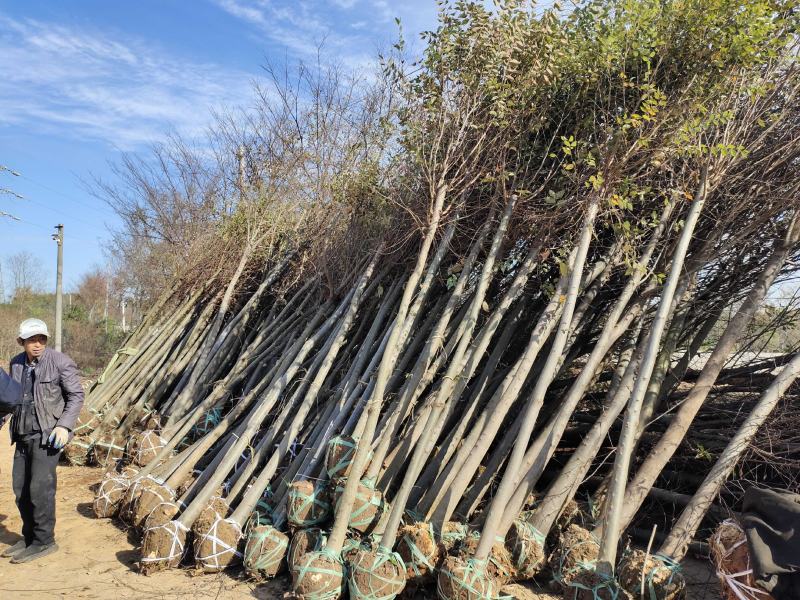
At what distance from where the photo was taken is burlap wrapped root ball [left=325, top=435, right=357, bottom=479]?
4.43 metres

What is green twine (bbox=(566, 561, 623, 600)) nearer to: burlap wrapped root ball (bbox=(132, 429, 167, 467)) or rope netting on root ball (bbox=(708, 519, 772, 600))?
rope netting on root ball (bbox=(708, 519, 772, 600))

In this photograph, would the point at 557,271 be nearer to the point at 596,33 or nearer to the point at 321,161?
the point at 596,33

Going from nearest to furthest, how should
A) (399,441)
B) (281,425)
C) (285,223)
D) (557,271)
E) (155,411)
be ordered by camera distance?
1. (399,441)
2. (281,425)
3. (557,271)
4. (155,411)
5. (285,223)

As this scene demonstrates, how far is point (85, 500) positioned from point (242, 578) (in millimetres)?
2572

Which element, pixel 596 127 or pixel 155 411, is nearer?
pixel 596 127

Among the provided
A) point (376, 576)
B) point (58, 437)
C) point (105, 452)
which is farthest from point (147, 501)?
point (105, 452)

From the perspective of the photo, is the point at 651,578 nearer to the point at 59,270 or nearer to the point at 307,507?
the point at 307,507

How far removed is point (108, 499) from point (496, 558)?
3523 mm

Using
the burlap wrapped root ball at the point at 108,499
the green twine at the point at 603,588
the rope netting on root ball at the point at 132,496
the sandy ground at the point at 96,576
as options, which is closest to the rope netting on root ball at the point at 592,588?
the green twine at the point at 603,588

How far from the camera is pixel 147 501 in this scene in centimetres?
471

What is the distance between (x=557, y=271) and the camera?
5.94 m

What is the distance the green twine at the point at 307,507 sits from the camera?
4254mm

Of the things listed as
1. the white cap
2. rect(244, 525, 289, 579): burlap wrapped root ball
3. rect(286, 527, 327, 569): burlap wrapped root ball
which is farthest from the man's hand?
rect(286, 527, 327, 569): burlap wrapped root ball

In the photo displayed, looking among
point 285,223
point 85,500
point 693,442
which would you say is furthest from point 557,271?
point 85,500
